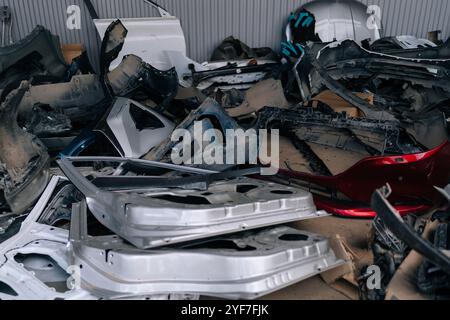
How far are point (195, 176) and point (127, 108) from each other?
3.34 feet

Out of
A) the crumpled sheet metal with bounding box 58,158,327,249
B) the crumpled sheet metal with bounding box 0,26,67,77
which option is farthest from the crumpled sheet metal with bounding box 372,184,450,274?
the crumpled sheet metal with bounding box 0,26,67,77

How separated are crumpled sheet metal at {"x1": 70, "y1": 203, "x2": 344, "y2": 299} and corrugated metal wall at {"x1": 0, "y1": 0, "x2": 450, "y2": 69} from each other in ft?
13.0

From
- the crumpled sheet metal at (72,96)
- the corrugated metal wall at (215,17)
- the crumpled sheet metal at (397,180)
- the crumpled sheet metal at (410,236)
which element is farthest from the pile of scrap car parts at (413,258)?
the corrugated metal wall at (215,17)

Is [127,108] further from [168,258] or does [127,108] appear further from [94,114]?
[168,258]

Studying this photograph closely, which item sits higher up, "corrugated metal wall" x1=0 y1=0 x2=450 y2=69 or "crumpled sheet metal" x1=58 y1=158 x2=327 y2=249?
"corrugated metal wall" x1=0 y1=0 x2=450 y2=69

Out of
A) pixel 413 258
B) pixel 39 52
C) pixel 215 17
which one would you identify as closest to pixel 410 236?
pixel 413 258

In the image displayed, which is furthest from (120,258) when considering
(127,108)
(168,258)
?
(127,108)

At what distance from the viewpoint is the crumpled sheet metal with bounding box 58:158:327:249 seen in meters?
1.90

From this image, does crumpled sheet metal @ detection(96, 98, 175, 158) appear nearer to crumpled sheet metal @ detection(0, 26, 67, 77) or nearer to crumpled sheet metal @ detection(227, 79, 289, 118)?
crumpled sheet metal @ detection(227, 79, 289, 118)

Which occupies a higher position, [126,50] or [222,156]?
[126,50]

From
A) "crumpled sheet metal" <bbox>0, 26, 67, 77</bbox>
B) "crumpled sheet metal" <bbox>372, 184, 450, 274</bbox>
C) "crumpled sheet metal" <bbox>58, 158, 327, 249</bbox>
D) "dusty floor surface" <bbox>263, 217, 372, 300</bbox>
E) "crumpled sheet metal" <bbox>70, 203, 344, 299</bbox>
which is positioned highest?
"crumpled sheet metal" <bbox>0, 26, 67, 77</bbox>

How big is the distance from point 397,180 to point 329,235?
1.78 feet

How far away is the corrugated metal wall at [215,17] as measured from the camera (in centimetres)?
506

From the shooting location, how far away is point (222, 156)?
286 cm
